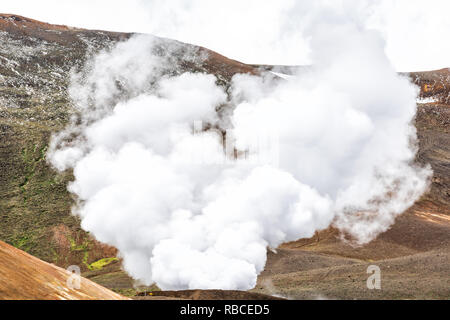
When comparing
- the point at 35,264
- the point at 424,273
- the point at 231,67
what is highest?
the point at 231,67

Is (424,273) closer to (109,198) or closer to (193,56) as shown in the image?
(109,198)

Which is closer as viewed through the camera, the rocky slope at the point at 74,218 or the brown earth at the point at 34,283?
the brown earth at the point at 34,283

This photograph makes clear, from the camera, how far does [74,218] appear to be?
62.3m

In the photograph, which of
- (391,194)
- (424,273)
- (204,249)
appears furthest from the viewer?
(391,194)

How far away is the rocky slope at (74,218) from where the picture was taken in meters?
35.8

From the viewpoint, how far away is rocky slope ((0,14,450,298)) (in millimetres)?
35812

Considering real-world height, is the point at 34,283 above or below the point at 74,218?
below

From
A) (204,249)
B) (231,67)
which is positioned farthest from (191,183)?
(231,67)

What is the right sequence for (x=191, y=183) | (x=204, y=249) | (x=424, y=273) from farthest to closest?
1. (x=191, y=183)
2. (x=204, y=249)
3. (x=424, y=273)

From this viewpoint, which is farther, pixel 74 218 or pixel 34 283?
pixel 74 218

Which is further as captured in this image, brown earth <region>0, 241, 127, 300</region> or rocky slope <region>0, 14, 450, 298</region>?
rocky slope <region>0, 14, 450, 298</region>

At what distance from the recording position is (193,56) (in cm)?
11412
